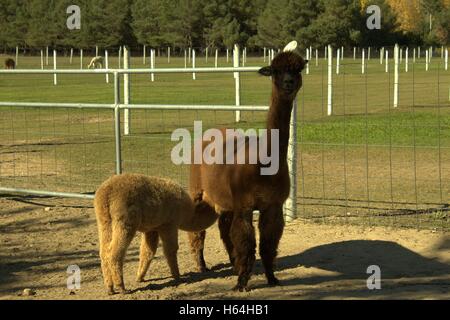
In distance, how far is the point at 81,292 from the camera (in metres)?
5.89

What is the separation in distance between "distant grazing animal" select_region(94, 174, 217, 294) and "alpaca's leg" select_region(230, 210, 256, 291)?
1.86ft

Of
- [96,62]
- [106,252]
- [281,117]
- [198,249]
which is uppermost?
[96,62]

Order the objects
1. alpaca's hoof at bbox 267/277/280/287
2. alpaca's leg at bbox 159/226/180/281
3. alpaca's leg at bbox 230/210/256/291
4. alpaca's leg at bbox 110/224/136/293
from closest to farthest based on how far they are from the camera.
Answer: alpaca's leg at bbox 110/224/136/293 → alpaca's leg at bbox 230/210/256/291 → alpaca's hoof at bbox 267/277/280/287 → alpaca's leg at bbox 159/226/180/281

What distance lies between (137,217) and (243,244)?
0.86m

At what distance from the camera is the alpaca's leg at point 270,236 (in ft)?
19.0

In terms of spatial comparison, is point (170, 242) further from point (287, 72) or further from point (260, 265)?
point (287, 72)

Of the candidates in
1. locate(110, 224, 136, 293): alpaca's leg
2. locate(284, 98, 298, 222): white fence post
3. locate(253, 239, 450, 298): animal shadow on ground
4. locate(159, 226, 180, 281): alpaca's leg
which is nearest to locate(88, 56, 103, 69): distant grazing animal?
locate(284, 98, 298, 222): white fence post

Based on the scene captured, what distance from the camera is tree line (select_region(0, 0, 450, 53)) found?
169ft

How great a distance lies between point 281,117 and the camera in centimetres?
553

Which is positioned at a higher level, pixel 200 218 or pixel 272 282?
pixel 200 218

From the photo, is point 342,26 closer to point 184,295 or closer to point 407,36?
point 407,36

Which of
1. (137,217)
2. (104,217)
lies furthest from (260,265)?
(104,217)

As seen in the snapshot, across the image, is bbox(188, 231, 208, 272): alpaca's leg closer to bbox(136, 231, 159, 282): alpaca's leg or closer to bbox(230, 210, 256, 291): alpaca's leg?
bbox(136, 231, 159, 282): alpaca's leg

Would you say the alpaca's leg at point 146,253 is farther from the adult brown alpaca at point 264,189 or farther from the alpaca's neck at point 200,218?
the adult brown alpaca at point 264,189
